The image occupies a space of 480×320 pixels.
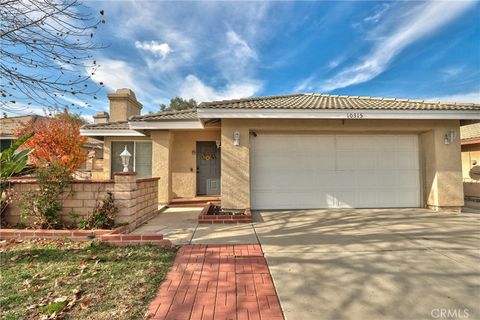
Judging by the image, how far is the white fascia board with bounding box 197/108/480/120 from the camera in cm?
772

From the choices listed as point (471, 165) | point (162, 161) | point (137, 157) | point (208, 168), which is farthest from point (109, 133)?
point (471, 165)

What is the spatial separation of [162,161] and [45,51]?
596 cm

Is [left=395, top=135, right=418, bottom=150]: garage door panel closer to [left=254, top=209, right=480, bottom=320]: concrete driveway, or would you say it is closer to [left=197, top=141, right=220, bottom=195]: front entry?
[left=254, top=209, right=480, bottom=320]: concrete driveway

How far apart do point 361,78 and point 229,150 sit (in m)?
13.9

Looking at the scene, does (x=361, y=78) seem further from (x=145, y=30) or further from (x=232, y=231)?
(x=232, y=231)

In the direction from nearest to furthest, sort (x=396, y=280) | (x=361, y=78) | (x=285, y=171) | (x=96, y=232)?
(x=396, y=280) → (x=96, y=232) → (x=285, y=171) → (x=361, y=78)

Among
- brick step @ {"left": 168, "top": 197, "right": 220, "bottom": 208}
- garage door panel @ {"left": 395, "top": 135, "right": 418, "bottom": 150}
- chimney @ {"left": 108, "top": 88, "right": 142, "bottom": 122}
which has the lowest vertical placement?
brick step @ {"left": 168, "top": 197, "right": 220, "bottom": 208}

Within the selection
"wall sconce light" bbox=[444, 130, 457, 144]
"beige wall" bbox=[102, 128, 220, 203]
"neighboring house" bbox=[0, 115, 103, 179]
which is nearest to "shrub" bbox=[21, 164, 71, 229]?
"beige wall" bbox=[102, 128, 220, 203]

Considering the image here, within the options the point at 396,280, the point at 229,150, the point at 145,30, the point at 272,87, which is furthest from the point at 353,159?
the point at 272,87

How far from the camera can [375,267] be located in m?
3.82

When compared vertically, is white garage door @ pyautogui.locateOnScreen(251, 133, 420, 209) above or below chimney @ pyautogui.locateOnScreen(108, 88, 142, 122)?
below

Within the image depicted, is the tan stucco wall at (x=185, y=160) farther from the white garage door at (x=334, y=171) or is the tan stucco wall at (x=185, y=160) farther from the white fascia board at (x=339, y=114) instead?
the white fascia board at (x=339, y=114)

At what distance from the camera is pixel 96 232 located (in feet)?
17.5

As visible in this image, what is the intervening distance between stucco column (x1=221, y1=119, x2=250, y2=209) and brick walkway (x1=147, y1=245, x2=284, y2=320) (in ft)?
11.1
